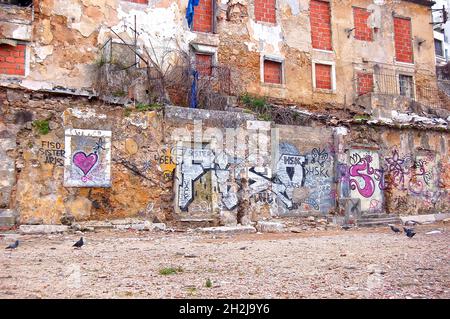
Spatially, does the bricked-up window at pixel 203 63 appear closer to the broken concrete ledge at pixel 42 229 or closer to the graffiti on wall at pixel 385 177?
the graffiti on wall at pixel 385 177

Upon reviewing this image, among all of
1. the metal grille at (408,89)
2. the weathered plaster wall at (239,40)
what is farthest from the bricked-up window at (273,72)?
the metal grille at (408,89)

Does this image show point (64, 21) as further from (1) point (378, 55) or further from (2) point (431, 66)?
(2) point (431, 66)

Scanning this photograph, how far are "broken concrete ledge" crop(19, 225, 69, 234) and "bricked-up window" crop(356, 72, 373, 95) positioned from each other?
1579 cm

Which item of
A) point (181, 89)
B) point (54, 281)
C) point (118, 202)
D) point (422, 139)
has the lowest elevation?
point (54, 281)

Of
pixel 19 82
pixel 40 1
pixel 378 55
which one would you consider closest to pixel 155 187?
pixel 19 82

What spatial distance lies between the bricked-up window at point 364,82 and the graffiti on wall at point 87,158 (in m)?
14.1

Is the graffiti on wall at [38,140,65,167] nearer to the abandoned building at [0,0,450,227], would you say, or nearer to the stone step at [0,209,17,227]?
the abandoned building at [0,0,450,227]

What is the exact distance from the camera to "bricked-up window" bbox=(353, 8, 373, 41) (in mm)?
22667

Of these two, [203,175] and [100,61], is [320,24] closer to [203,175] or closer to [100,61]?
[100,61]

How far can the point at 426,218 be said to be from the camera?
50.8 ft

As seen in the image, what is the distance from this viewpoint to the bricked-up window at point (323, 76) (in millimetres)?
21562
